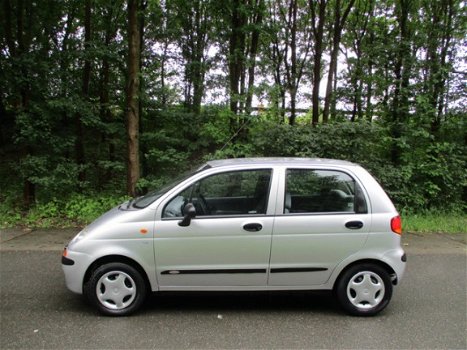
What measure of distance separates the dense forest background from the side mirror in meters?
5.31

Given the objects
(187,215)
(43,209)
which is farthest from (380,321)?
(43,209)

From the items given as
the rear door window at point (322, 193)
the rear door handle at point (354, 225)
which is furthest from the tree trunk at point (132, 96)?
the rear door handle at point (354, 225)

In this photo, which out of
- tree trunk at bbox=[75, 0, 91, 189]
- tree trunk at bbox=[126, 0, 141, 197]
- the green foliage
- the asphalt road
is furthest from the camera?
tree trunk at bbox=[75, 0, 91, 189]

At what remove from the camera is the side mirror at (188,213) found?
3.66 m

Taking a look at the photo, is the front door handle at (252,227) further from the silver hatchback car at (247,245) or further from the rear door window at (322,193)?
the rear door window at (322,193)

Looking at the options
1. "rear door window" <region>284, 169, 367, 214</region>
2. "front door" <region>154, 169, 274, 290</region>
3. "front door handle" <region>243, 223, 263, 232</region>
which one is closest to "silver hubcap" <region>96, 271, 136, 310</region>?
"front door" <region>154, 169, 274, 290</region>

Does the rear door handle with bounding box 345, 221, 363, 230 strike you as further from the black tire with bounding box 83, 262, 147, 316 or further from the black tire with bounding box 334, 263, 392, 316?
the black tire with bounding box 83, 262, 147, 316

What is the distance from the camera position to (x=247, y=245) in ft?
12.4

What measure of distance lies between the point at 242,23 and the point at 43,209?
7.42 meters

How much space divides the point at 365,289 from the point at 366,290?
2 cm

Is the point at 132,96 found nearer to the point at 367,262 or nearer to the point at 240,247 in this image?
the point at 240,247

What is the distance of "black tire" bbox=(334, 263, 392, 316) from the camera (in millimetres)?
3897

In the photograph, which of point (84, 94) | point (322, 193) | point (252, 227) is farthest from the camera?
point (84, 94)

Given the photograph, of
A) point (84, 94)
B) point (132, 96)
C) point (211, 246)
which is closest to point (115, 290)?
point (211, 246)
